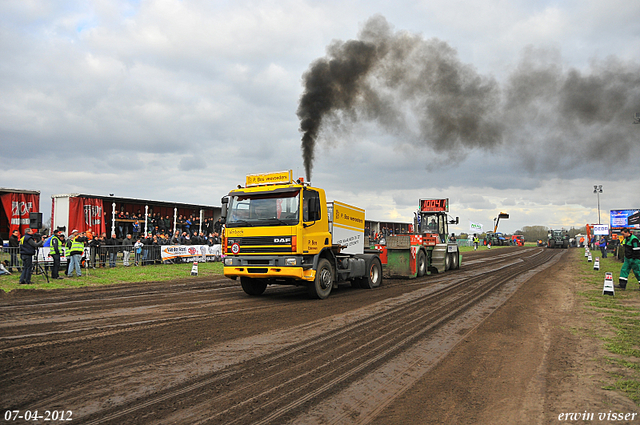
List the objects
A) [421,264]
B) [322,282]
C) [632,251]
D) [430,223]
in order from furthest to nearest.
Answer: [430,223] → [421,264] → [632,251] → [322,282]

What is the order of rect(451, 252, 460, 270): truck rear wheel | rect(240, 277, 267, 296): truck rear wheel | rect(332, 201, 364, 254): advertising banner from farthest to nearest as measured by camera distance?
rect(451, 252, 460, 270): truck rear wheel < rect(332, 201, 364, 254): advertising banner < rect(240, 277, 267, 296): truck rear wheel

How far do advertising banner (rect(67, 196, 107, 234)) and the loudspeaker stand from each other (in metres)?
5.72

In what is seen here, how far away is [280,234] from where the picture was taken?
9.71 meters

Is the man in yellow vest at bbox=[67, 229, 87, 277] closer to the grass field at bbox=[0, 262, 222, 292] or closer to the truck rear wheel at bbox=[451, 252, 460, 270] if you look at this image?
the grass field at bbox=[0, 262, 222, 292]

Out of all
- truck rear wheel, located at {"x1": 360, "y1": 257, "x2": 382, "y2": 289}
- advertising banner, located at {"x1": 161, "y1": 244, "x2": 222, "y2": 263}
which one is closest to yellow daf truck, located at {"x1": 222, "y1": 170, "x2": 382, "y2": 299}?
truck rear wheel, located at {"x1": 360, "y1": 257, "x2": 382, "y2": 289}

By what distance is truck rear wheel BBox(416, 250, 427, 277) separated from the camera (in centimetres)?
1675

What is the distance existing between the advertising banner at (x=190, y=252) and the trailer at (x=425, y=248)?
10634mm

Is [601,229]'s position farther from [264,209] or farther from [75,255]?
[75,255]

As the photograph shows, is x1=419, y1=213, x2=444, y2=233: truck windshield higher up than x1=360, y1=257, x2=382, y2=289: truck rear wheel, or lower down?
higher up

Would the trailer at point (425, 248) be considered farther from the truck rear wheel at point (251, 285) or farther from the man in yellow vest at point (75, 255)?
the man in yellow vest at point (75, 255)

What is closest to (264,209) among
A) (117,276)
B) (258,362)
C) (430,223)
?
(258,362)

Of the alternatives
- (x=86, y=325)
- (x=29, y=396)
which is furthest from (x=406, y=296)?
(x=29, y=396)

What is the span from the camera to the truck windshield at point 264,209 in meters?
9.77

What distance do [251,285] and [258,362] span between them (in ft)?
20.7
